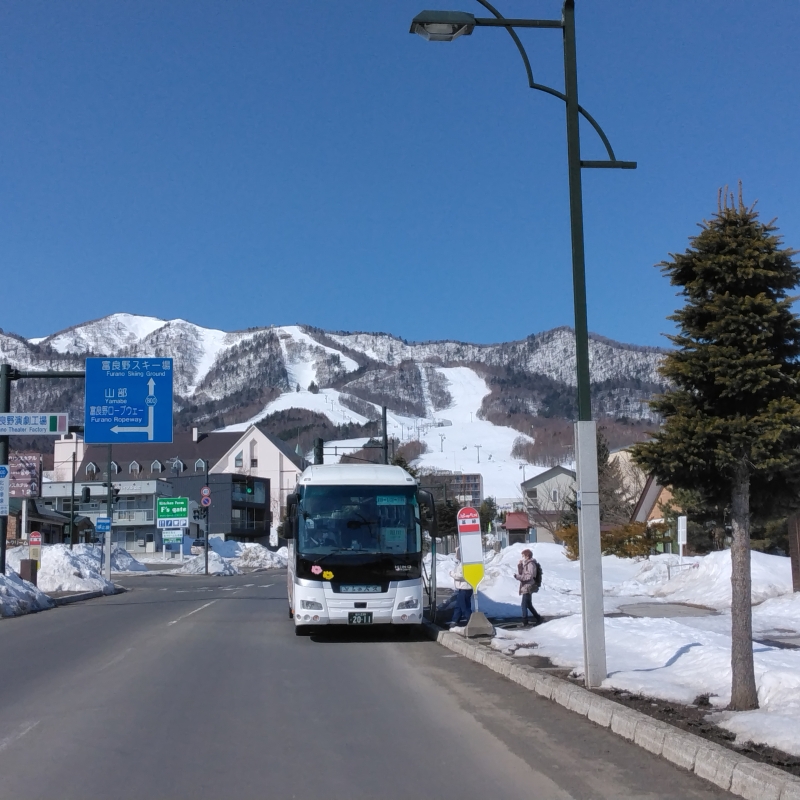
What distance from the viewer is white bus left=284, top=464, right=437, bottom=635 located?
55.9 ft

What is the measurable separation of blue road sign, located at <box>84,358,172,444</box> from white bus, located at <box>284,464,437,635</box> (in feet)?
34.3

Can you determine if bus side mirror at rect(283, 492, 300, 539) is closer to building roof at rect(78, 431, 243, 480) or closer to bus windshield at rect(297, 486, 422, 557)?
bus windshield at rect(297, 486, 422, 557)

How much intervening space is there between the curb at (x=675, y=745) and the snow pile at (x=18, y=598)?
59.9 feet

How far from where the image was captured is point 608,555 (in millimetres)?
47375

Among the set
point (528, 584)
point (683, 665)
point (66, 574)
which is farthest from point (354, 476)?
point (66, 574)

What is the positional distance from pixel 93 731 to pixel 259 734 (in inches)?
64.0

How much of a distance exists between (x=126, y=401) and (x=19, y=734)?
1998 cm

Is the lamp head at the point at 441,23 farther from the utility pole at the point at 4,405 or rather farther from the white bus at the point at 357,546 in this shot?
the utility pole at the point at 4,405

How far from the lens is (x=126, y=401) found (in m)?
27.6

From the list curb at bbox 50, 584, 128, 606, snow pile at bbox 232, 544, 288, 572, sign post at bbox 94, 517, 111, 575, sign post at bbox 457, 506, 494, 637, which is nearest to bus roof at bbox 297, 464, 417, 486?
sign post at bbox 457, 506, 494, 637

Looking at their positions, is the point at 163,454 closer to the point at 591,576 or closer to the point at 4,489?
the point at 4,489

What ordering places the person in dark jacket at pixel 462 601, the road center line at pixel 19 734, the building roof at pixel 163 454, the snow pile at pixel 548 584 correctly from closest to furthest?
the road center line at pixel 19 734 < the person in dark jacket at pixel 462 601 < the snow pile at pixel 548 584 < the building roof at pixel 163 454

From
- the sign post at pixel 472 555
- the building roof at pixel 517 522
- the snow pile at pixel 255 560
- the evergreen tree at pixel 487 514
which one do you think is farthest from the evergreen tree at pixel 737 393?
the evergreen tree at pixel 487 514

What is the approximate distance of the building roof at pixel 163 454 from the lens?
112 meters
